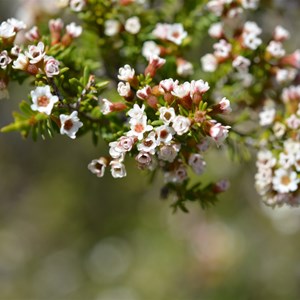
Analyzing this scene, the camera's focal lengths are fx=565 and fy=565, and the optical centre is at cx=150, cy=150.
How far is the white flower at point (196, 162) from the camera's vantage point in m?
2.92

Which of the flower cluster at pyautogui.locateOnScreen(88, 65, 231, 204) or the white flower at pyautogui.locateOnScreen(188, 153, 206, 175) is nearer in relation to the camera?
the flower cluster at pyautogui.locateOnScreen(88, 65, 231, 204)

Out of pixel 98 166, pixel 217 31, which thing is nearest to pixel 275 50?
pixel 217 31

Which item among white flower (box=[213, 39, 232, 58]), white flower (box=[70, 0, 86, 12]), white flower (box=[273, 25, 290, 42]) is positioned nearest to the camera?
white flower (box=[70, 0, 86, 12])

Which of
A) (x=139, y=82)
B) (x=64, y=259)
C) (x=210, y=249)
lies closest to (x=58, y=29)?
(x=139, y=82)

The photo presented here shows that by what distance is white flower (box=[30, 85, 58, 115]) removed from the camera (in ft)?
8.41

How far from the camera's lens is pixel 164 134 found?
8.46 feet

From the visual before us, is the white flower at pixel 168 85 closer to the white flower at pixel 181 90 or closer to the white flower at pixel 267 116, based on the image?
the white flower at pixel 181 90

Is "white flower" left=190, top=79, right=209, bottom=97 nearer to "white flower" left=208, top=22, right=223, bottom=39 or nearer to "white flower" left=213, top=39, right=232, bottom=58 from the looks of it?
"white flower" left=213, top=39, right=232, bottom=58

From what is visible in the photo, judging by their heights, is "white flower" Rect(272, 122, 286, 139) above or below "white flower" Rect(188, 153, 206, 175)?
below

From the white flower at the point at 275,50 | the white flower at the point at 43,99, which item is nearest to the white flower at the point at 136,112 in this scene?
the white flower at the point at 43,99

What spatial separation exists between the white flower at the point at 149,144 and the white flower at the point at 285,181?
2.95ft

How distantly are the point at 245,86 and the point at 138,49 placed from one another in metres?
0.74

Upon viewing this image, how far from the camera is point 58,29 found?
3.34m

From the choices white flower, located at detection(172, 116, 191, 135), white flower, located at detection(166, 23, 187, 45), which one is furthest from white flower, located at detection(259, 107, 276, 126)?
white flower, located at detection(172, 116, 191, 135)
